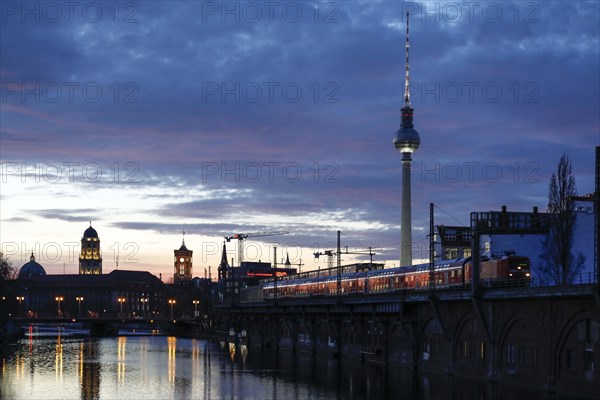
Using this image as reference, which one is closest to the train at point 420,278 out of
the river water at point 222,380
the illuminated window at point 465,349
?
the illuminated window at point 465,349

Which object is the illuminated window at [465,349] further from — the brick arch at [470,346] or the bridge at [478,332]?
the bridge at [478,332]

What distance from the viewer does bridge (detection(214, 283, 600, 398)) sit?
226ft

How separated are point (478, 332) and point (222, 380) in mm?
26562

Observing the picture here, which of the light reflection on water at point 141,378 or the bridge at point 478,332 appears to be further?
the light reflection on water at point 141,378

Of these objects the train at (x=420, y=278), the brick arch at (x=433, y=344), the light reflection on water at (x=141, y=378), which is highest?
the train at (x=420, y=278)

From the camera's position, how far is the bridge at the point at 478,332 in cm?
6875

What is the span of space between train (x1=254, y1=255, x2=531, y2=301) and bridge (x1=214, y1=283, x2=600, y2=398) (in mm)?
2689

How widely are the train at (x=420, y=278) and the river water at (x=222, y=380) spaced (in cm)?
1063

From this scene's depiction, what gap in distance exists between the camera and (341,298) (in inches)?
4535

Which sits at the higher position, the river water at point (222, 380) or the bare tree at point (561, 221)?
the bare tree at point (561, 221)

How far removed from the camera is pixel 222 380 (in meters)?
94.1

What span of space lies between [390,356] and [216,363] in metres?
26.6

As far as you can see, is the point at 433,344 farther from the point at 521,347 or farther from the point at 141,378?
the point at 141,378

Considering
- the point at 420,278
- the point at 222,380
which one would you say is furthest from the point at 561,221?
the point at 222,380
